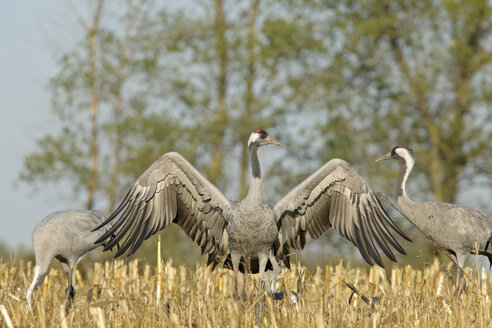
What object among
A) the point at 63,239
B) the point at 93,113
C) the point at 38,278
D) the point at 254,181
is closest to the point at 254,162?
the point at 254,181

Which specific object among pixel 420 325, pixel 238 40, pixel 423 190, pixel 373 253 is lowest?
pixel 420 325

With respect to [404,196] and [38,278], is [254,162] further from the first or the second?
Answer: [38,278]

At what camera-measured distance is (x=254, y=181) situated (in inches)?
253

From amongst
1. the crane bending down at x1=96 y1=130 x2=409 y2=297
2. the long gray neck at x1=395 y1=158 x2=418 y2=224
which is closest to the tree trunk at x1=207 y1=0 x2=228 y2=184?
the long gray neck at x1=395 y1=158 x2=418 y2=224

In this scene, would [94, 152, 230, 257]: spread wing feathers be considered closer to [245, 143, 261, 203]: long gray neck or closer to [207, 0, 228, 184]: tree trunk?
[245, 143, 261, 203]: long gray neck

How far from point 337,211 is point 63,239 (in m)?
2.80

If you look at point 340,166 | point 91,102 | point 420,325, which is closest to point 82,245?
point 340,166

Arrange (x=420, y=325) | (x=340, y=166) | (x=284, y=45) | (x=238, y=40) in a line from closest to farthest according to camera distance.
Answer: (x=420, y=325) → (x=340, y=166) → (x=284, y=45) → (x=238, y=40)

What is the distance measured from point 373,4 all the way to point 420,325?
1455 cm

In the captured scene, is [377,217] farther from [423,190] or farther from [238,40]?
[238,40]

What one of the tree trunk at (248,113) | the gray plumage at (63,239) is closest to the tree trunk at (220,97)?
the tree trunk at (248,113)

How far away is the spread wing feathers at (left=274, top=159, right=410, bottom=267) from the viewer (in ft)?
21.4

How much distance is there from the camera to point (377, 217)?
6758 millimetres

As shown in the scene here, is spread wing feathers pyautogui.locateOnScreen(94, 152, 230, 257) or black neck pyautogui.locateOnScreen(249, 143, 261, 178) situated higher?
black neck pyautogui.locateOnScreen(249, 143, 261, 178)
